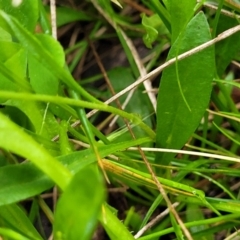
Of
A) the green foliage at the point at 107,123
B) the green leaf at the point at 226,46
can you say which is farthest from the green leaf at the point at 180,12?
the green leaf at the point at 226,46

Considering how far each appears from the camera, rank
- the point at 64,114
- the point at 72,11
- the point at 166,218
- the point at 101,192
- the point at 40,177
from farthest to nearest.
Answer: the point at 72,11 → the point at 166,218 → the point at 64,114 → the point at 40,177 → the point at 101,192

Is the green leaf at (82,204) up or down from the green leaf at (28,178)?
up

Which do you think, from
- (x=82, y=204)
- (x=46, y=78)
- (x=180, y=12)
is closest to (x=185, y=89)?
(x=180, y=12)

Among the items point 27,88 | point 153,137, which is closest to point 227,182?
point 153,137

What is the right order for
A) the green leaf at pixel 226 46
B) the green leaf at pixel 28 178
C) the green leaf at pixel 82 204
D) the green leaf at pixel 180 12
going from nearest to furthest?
1. the green leaf at pixel 82 204
2. the green leaf at pixel 28 178
3. the green leaf at pixel 180 12
4. the green leaf at pixel 226 46

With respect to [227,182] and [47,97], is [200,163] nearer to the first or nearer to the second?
[227,182]

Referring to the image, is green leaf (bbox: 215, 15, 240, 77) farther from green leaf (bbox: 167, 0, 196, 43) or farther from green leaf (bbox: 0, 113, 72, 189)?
green leaf (bbox: 0, 113, 72, 189)

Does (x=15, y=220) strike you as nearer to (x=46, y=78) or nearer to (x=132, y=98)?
(x=46, y=78)

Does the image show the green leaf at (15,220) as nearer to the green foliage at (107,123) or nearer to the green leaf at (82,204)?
the green foliage at (107,123)
